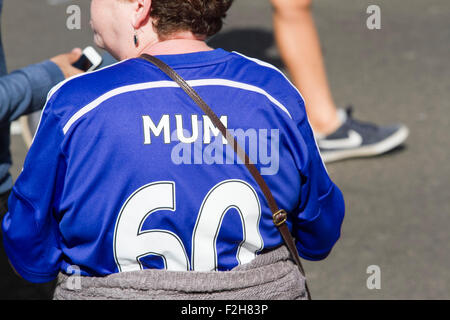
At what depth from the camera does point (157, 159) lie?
1.72 metres

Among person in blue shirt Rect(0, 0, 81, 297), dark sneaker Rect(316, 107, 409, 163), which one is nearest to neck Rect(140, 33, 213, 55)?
person in blue shirt Rect(0, 0, 81, 297)

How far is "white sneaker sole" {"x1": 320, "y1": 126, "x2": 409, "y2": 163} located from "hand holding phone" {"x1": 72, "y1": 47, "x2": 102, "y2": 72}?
236 cm

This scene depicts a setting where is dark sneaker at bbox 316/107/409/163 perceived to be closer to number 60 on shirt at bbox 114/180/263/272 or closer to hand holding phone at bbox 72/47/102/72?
A: hand holding phone at bbox 72/47/102/72

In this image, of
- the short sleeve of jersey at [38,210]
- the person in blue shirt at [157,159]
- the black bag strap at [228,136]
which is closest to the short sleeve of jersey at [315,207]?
the person in blue shirt at [157,159]

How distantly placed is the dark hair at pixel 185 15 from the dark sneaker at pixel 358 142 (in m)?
2.62

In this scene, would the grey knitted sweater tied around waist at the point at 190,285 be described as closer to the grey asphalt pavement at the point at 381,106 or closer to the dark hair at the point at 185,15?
the dark hair at the point at 185,15

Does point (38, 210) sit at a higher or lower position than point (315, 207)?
higher

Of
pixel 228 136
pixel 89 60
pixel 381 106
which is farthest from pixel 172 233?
pixel 381 106

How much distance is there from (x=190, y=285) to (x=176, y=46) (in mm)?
626

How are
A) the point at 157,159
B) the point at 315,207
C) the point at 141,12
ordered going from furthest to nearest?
the point at 315,207, the point at 141,12, the point at 157,159

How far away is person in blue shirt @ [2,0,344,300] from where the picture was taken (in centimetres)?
171

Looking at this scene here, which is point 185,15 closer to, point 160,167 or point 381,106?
point 160,167

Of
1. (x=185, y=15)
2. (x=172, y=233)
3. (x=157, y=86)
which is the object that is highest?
(x=185, y=15)

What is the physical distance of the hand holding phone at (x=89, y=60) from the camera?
2.21 metres
